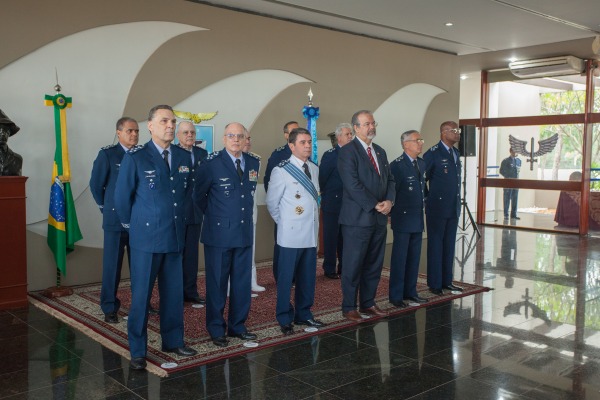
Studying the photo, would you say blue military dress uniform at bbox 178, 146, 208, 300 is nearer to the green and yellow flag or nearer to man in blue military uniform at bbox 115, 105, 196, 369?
the green and yellow flag

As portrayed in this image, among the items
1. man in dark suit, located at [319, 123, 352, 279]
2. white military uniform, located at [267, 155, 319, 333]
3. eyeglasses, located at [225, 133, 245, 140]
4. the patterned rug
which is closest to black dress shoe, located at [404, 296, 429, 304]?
the patterned rug

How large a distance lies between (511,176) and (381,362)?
894cm

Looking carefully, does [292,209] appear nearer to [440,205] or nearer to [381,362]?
[381,362]

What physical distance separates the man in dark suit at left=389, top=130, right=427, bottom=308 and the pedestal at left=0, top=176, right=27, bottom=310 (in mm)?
3270

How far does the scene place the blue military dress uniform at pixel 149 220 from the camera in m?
3.45

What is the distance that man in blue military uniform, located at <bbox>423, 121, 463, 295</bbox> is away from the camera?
5516 mm

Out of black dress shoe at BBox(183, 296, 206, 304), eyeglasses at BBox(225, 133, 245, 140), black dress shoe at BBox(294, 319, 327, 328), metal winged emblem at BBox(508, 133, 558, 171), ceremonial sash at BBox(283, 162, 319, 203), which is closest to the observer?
eyeglasses at BBox(225, 133, 245, 140)

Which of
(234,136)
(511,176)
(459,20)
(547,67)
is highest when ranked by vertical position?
(459,20)

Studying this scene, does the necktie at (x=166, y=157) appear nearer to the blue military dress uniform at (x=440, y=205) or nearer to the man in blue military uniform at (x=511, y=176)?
the blue military dress uniform at (x=440, y=205)

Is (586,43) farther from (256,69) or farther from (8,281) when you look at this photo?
(8,281)

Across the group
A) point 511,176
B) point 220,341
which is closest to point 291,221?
point 220,341

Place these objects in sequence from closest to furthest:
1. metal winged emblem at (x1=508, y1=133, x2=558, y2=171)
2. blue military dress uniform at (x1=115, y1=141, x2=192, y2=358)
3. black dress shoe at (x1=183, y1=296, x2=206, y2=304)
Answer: blue military dress uniform at (x1=115, y1=141, x2=192, y2=358) < black dress shoe at (x1=183, y1=296, x2=206, y2=304) < metal winged emblem at (x1=508, y1=133, x2=558, y2=171)

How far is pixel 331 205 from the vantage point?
6297 millimetres

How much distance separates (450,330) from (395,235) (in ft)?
3.25
